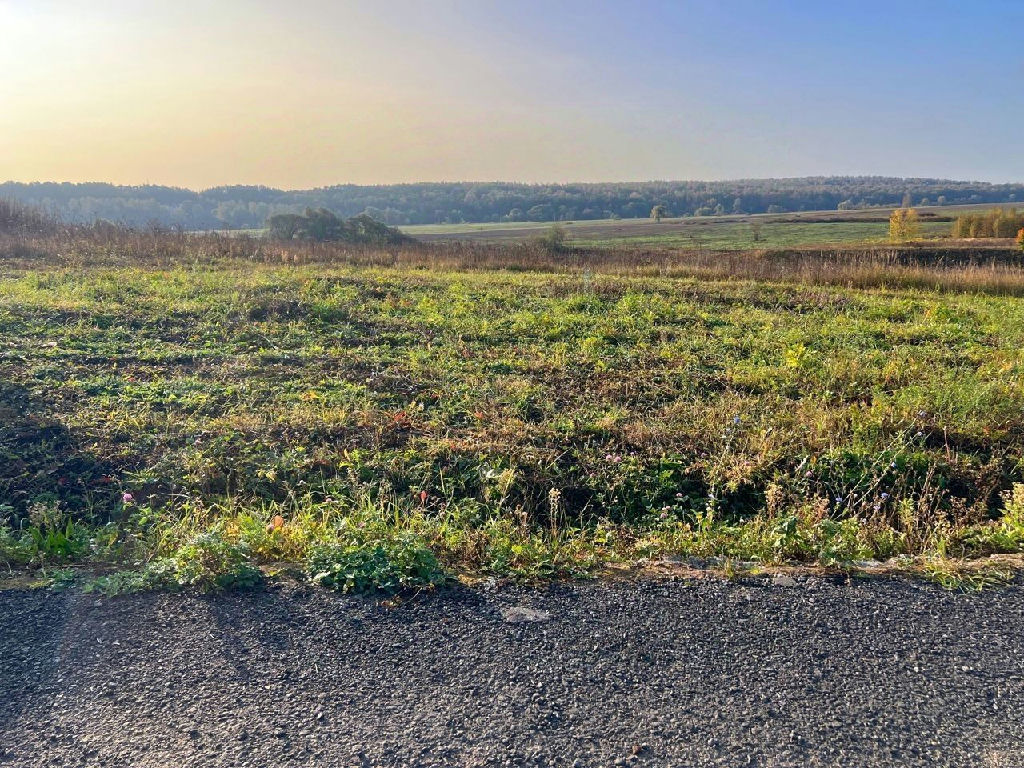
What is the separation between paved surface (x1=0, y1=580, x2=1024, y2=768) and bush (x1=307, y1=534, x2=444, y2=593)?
0.11 metres

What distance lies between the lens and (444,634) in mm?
2670

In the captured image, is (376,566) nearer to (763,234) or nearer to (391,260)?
(391,260)

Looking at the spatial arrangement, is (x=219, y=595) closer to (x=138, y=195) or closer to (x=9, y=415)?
(x=9, y=415)

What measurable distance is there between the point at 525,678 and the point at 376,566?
0.98 m

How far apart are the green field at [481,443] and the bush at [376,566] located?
0.01 meters

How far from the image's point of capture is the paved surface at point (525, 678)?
6.89ft

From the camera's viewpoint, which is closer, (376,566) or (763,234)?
(376,566)

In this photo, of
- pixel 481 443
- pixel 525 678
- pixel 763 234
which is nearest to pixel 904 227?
pixel 763 234

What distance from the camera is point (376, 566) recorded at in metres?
3.08

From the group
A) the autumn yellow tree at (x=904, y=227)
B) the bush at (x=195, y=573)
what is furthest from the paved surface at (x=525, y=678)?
the autumn yellow tree at (x=904, y=227)

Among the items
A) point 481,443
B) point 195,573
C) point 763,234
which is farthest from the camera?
point 763,234

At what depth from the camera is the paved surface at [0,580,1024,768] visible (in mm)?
2100

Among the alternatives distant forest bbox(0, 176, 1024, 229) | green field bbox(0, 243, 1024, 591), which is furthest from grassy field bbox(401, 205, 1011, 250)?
green field bbox(0, 243, 1024, 591)

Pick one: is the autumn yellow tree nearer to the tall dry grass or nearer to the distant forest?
the tall dry grass
